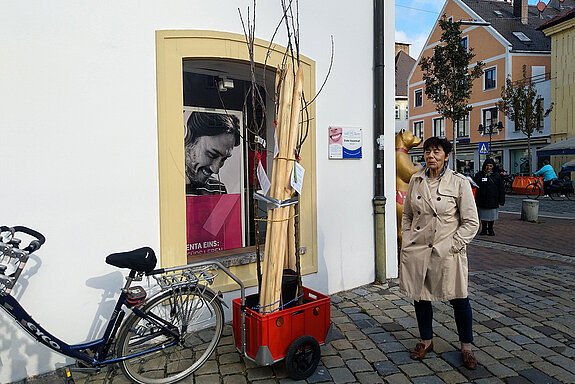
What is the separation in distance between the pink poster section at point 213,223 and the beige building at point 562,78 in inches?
1022

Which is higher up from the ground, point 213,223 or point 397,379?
point 213,223

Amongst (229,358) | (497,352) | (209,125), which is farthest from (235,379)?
(209,125)

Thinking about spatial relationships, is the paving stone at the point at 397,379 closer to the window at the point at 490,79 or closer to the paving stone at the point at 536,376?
the paving stone at the point at 536,376

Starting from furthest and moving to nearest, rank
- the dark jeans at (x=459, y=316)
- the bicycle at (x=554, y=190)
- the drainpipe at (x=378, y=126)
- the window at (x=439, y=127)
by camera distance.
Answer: the window at (x=439, y=127)
the bicycle at (x=554, y=190)
the drainpipe at (x=378, y=126)
the dark jeans at (x=459, y=316)

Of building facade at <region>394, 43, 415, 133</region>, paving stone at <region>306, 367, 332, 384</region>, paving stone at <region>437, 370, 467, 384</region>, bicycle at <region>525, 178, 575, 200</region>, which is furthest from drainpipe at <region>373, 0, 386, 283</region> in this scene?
building facade at <region>394, 43, 415, 133</region>

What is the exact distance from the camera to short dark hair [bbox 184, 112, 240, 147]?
573cm

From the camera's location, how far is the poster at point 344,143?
17.4ft

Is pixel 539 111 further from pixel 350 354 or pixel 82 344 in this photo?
pixel 82 344

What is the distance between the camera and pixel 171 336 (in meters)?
3.36

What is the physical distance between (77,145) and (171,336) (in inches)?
65.7

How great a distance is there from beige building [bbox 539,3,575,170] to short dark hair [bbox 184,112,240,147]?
25.6 meters

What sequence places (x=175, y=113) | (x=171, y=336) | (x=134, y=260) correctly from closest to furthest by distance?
1. (x=134, y=260)
2. (x=171, y=336)
3. (x=175, y=113)

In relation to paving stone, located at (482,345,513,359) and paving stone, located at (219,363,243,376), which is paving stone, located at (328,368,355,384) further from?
paving stone, located at (482,345,513,359)

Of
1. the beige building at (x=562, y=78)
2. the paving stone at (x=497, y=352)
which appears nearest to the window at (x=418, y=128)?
the beige building at (x=562, y=78)
